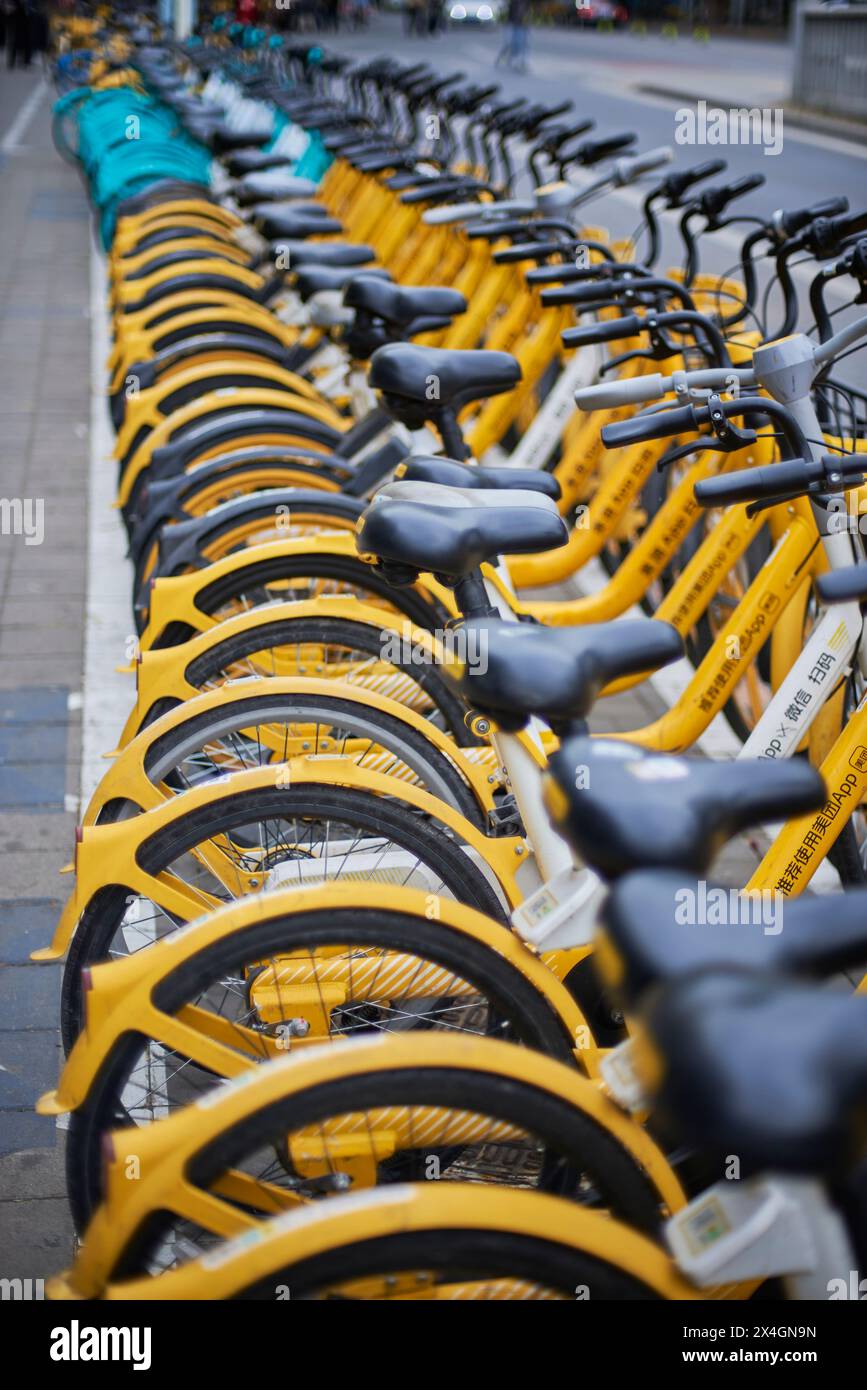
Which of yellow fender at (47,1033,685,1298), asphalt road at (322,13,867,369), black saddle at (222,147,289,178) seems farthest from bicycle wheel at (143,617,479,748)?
black saddle at (222,147,289,178)

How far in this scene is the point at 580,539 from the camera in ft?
15.2

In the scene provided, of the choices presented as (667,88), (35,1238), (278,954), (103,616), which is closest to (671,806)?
(278,954)

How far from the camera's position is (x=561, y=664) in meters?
1.98

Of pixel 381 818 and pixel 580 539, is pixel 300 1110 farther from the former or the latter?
pixel 580 539

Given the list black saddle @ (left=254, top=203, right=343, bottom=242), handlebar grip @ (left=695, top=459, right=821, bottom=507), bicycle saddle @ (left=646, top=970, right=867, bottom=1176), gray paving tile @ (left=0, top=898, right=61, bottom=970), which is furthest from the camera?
black saddle @ (left=254, top=203, right=343, bottom=242)

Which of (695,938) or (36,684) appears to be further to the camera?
(36,684)

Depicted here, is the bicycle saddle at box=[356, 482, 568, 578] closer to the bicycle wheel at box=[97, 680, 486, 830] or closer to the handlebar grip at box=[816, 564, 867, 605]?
the bicycle wheel at box=[97, 680, 486, 830]

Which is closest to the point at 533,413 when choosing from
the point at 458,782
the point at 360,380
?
the point at 360,380

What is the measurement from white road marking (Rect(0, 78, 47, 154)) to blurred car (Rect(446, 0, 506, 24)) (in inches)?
878

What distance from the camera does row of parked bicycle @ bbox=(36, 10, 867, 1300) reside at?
63.1 inches

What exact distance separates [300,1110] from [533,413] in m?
5.36

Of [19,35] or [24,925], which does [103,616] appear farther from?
[19,35]

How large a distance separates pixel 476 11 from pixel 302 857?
4465 centimetres

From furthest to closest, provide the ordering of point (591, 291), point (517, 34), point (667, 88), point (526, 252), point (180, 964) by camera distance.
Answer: point (517, 34), point (667, 88), point (526, 252), point (591, 291), point (180, 964)
